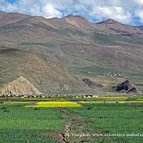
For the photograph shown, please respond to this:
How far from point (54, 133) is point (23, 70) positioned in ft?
439

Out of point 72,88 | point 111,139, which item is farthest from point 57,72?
point 111,139

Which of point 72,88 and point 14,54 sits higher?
point 14,54

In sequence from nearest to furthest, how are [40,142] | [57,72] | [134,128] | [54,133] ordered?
[40,142] → [54,133] → [134,128] → [57,72]

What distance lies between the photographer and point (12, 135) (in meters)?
35.6

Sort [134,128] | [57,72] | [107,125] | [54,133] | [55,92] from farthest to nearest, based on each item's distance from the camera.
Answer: [57,72], [55,92], [107,125], [134,128], [54,133]

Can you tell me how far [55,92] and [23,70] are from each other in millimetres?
14957

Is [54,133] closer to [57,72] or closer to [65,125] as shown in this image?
[65,125]

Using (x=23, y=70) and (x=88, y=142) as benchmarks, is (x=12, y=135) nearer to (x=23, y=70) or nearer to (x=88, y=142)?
(x=88, y=142)

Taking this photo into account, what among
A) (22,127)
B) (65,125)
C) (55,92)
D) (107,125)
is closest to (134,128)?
(107,125)

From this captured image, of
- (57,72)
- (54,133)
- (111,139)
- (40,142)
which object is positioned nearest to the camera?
(40,142)

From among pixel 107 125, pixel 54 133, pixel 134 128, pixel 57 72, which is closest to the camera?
pixel 54 133

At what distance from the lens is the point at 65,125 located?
45500mm

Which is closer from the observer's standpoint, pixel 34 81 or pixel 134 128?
pixel 134 128

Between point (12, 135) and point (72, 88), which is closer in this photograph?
point (12, 135)
